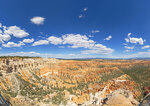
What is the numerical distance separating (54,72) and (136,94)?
56921mm

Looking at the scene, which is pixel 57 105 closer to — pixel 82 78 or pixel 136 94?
pixel 136 94

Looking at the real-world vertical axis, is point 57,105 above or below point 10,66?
below

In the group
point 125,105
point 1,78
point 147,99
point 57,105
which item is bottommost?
point 57,105

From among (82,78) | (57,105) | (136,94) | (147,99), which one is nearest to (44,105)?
(57,105)

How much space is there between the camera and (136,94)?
130 ft

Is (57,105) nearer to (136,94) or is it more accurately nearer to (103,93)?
(103,93)

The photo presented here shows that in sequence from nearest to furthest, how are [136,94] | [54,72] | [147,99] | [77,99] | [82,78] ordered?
[147,99], [77,99], [136,94], [82,78], [54,72]

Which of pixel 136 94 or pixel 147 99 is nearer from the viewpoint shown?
pixel 147 99

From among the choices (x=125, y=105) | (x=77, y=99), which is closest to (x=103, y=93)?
(x=77, y=99)

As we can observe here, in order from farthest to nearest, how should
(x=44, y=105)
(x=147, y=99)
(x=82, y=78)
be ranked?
(x=82, y=78)
(x=44, y=105)
(x=147, y=99)

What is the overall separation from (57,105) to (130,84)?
41.4 meters

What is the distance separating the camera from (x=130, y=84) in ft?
161

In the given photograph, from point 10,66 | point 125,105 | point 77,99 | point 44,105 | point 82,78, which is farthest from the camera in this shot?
point 82,78

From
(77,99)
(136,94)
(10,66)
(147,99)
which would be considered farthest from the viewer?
(10,66)
